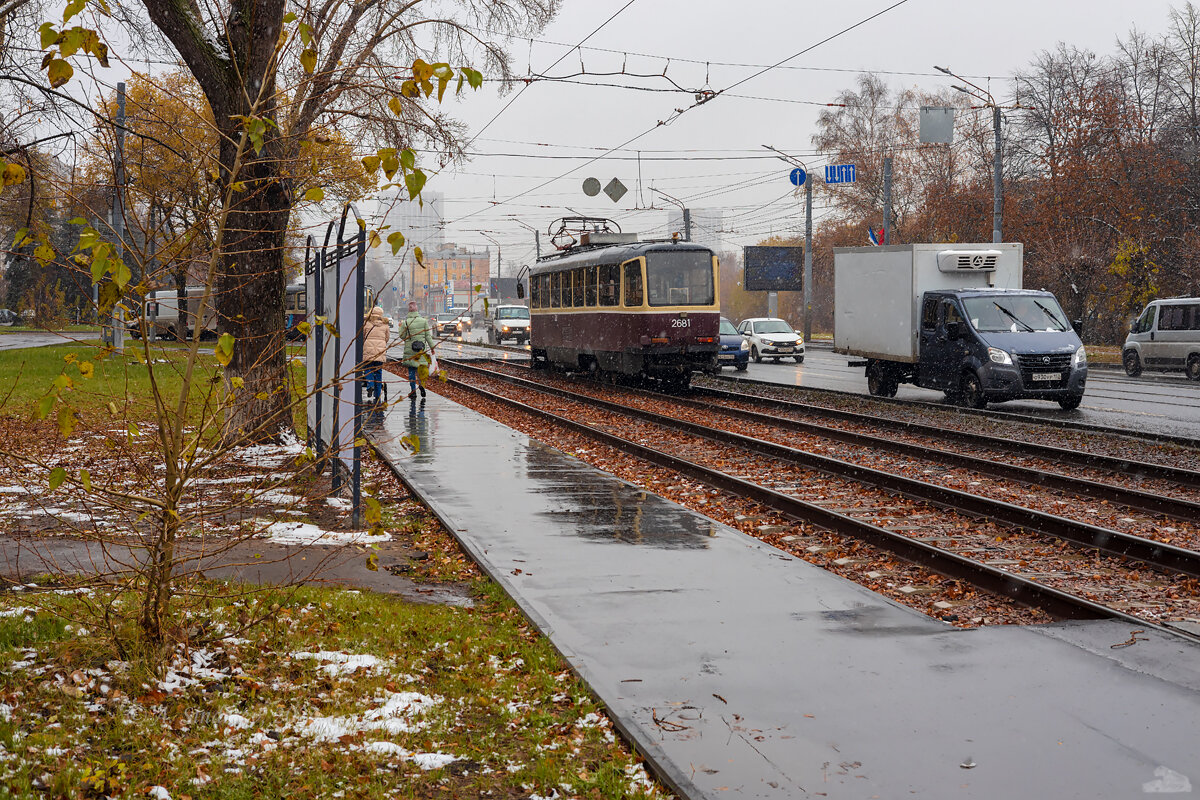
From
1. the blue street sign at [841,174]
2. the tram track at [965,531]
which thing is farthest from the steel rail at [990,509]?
the blue street sign at [841,174]

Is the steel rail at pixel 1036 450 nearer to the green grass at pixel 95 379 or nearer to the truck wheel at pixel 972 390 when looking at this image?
the truck wheel at pixel 972 390

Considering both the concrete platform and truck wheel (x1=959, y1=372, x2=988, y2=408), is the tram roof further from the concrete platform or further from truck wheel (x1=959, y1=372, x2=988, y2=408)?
the concrete platform

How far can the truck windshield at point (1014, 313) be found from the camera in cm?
1998

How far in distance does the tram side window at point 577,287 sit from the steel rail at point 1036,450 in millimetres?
8510

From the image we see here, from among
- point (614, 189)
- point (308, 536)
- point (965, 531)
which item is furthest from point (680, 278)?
point (308, 536)

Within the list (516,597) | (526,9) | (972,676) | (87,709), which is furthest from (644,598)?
(526,9)

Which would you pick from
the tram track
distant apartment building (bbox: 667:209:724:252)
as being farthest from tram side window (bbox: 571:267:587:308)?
distant apartment building (bbox: 667:209:724:252)

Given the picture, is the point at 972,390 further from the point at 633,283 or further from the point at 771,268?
the point at 771,268

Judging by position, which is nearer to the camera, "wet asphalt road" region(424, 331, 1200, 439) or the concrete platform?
the concrete platform

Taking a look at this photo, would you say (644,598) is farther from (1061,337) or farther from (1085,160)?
(1085,160)

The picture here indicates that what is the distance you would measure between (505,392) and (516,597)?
20215mm

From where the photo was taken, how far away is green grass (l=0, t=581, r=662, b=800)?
14.0 feet

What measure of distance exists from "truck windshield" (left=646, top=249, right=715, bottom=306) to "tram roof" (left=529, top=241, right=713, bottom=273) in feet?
0.37

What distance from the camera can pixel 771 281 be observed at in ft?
220
